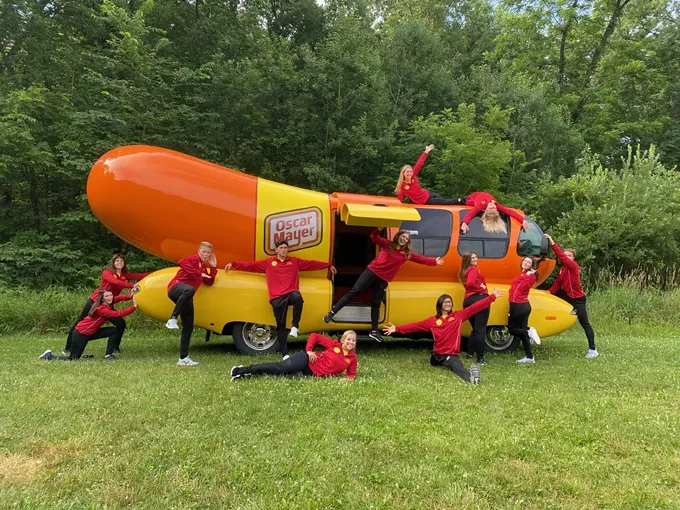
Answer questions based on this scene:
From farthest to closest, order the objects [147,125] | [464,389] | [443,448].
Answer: [147,125]
[464,389]
[443,448]

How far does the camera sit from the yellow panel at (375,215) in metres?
7.88

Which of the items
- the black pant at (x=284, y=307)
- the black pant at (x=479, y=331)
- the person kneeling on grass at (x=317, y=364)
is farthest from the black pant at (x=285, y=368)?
the black pant at (x=479, y=331)

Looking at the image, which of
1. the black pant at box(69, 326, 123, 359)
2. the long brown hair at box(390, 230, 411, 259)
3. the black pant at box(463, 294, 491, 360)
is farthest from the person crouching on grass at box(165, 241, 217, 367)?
the black pant at box(463, 294, 491, 360)

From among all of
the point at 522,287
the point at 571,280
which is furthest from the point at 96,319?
the point at 571,280

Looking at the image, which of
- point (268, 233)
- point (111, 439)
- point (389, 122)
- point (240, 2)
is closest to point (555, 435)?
point (111, 439)

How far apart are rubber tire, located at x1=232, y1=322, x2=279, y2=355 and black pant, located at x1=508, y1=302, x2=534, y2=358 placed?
4180 mm

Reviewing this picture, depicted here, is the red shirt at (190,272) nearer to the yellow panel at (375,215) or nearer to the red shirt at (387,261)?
the yellow panel at (375,215)

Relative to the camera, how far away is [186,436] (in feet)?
14.0

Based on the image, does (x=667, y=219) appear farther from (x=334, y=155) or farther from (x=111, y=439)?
(x=111, y=439)

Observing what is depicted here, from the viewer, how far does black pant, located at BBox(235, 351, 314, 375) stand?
6285mm

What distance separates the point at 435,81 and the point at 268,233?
16.6m

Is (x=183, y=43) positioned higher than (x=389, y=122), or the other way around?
(x=183, y=43)

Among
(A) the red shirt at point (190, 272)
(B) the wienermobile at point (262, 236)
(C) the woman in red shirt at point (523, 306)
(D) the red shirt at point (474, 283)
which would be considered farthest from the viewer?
(D) the red shirt at point (474, 283)

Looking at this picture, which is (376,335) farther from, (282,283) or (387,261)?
(282,283)
